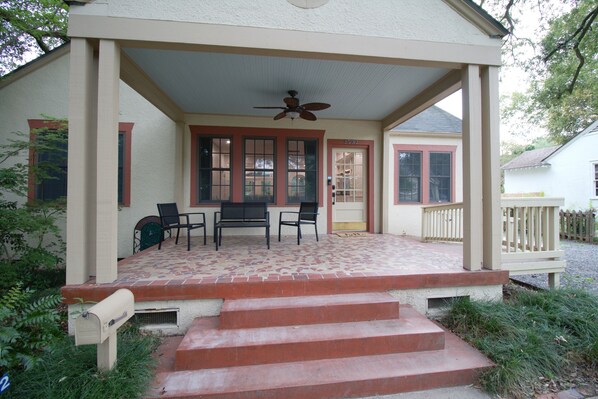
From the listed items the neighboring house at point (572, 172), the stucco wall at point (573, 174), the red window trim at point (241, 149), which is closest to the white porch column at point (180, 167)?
the red window trim at point (241, 149)

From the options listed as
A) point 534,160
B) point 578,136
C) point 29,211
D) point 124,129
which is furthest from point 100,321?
point 534,160

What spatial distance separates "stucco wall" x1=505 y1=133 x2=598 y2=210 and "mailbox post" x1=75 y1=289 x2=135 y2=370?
15008 millimetres

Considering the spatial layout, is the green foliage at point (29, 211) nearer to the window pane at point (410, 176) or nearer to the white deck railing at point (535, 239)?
the white deck railing at point (535, 239)

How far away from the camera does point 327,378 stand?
1.93 meters

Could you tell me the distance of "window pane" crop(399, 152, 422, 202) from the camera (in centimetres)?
701

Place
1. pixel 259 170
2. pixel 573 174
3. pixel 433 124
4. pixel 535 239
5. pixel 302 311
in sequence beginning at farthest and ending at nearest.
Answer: pixel 573 174, pixel 433 124, pixel 259 170, pixel 535 239, pixel 302 311

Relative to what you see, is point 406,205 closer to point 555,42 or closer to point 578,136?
point 555,42

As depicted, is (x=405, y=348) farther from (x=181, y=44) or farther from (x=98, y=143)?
(x=181, y=44)

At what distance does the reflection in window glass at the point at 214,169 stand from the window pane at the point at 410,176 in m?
4.43

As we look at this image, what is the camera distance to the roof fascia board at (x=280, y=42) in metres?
→ 2.66

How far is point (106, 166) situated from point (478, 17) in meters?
4.44

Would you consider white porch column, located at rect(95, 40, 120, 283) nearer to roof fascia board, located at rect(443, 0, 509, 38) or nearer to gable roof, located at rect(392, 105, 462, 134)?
roof fascia board, located at rect(443, 0, 509, 38)

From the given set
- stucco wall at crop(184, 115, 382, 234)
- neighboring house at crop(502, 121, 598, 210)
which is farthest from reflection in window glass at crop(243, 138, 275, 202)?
neighboring house at crop(502, 121, 598, 210)

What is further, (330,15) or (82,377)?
(330,15)
